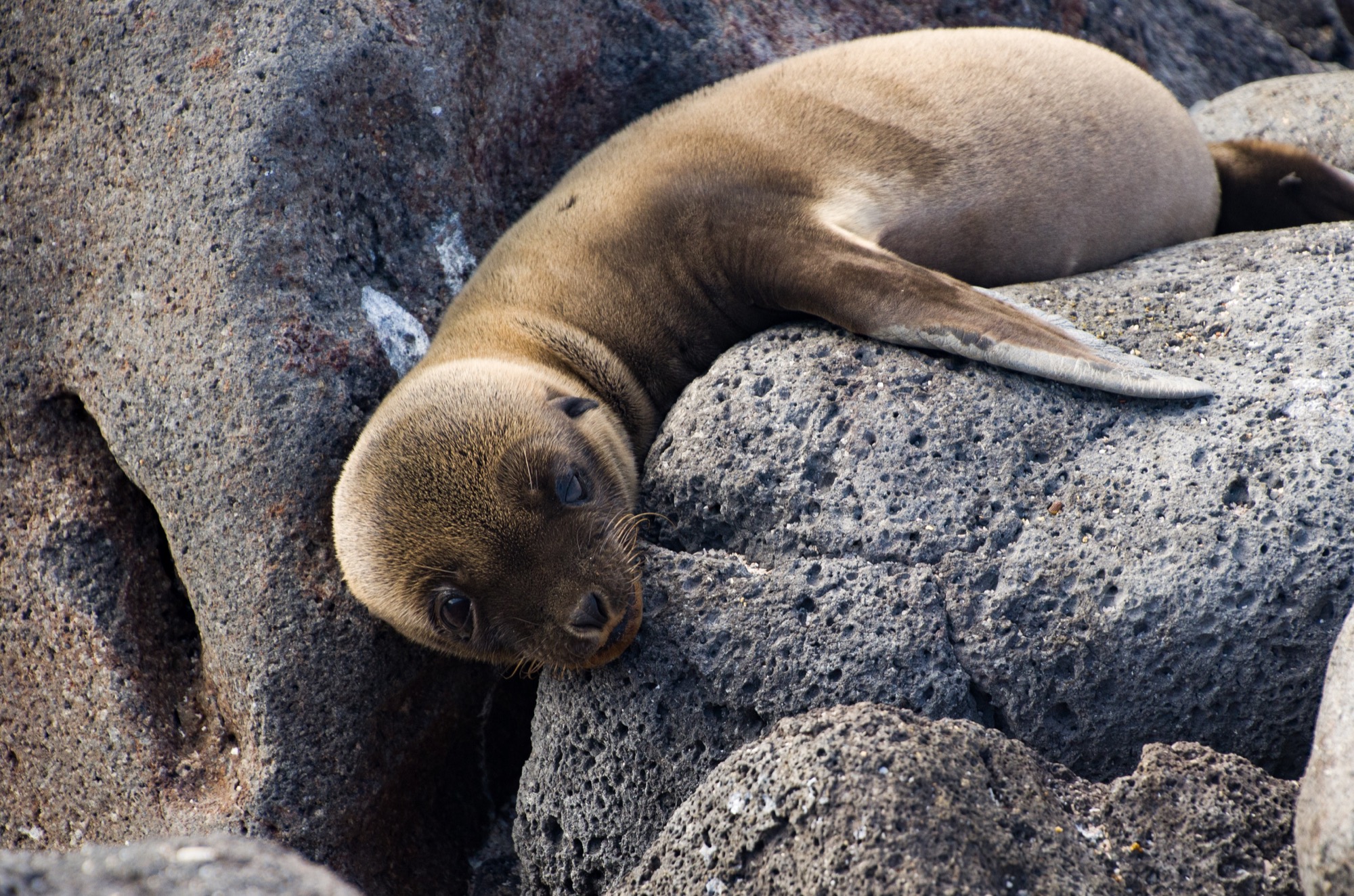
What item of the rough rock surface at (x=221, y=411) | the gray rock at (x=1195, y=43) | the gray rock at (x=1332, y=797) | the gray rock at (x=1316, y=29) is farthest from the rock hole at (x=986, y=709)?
the gray rock at (x=1316, y=29)

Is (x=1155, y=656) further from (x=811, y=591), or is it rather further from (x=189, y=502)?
(x=189, y=502)

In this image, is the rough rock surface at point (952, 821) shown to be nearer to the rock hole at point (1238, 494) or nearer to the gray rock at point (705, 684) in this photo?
the gray rock at point (705, 684)

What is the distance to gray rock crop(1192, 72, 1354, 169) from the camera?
504 cm

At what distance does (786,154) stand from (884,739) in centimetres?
234

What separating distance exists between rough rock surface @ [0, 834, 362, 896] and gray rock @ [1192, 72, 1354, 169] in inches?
205

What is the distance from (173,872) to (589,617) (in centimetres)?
128

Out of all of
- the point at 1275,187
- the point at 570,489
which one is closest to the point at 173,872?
the point at 570,489

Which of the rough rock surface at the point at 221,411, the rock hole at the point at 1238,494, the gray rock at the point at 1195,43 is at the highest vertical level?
the rock hole at the point at 1238,494

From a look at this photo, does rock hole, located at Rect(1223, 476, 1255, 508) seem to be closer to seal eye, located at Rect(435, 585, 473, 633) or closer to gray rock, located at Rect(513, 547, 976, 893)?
gray rock, located at Rect(513, 547, 976, 893)

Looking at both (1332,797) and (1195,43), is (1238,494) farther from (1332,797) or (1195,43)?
(1195,43)

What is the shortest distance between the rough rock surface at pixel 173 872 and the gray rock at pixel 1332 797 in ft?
5.81

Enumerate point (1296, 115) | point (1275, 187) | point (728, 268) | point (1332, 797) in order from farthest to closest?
point (1296, 115) → point (1275, 187) → point (728, 268) → point (1332, 797)

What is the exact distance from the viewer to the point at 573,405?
3.37 m

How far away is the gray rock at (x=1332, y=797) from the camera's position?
2.02 m
